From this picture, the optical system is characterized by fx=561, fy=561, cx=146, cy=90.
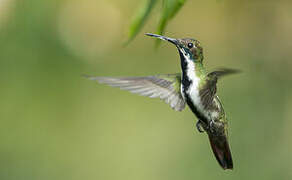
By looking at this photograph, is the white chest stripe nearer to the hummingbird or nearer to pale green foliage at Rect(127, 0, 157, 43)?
the hummingbird

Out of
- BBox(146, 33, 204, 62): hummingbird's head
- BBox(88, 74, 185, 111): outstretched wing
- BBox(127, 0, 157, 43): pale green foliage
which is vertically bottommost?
BBox(88, 74, 185, 111): outstretched wing

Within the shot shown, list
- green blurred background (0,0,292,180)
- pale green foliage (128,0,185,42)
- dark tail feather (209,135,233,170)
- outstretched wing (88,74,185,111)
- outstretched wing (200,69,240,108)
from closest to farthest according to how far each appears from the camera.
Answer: pale green foliage (128,0,185,42), outstretched wing (200,69,240,108), outstretched wing (88,74,185,111), dark tail feather (209,135,233,170), green blurred background (0,0,292,180)

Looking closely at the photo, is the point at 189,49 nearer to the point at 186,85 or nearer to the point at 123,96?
the point at 186,85

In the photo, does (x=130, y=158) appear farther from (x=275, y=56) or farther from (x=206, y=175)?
(x=275, y=56)

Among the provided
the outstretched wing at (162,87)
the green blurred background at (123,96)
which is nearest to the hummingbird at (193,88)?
the outstretched wing at (162,87)

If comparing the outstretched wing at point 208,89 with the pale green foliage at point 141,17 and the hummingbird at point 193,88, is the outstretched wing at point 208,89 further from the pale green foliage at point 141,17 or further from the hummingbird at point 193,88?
the pale green foliage at point 141,17

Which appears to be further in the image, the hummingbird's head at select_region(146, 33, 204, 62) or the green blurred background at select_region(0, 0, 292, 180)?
the green blurred background at select_region(0, 0, 292, 180)

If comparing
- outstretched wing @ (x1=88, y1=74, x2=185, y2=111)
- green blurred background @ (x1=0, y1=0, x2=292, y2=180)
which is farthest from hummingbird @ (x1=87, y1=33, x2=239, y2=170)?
green blurred background @ (x1=0, y1=0, x2=292, y2=180)

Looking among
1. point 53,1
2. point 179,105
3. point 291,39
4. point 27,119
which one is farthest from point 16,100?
point 179,105
